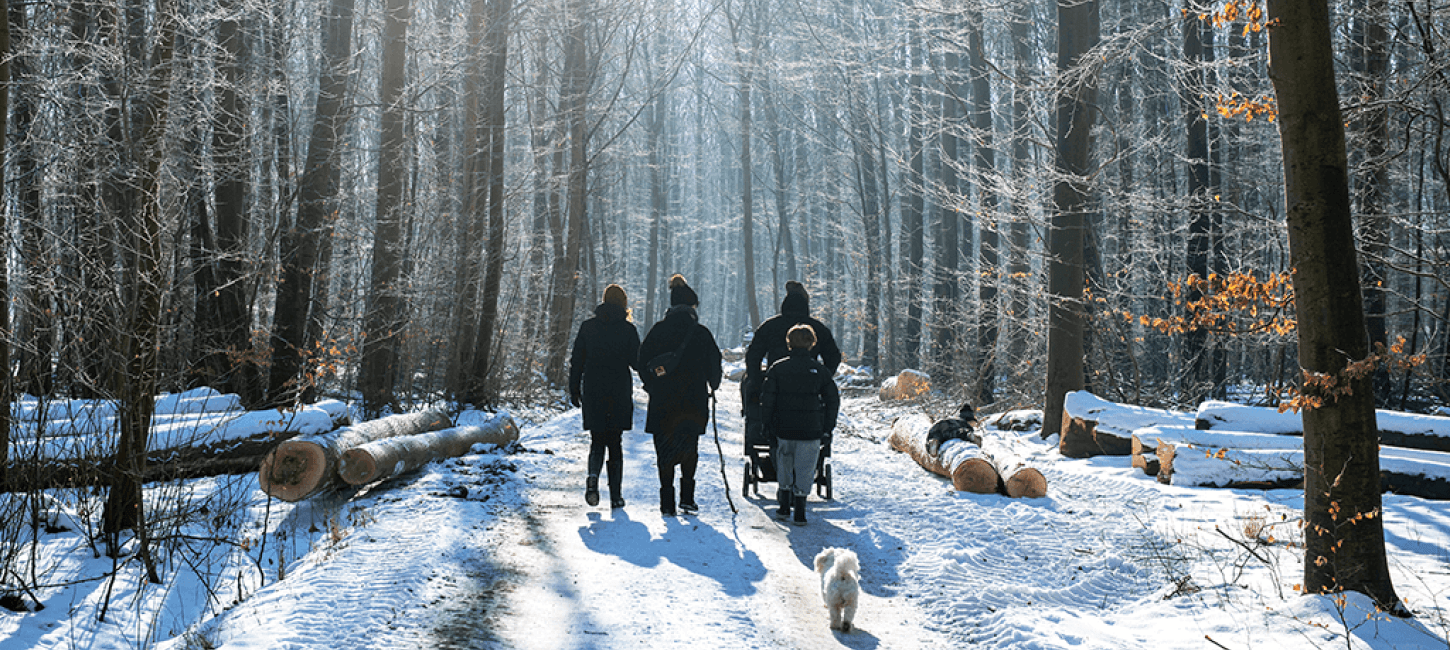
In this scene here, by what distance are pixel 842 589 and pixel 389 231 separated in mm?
11026

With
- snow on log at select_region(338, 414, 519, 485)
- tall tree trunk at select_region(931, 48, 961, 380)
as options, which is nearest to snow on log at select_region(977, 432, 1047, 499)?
snow on log at select_region(338, 414, 519, 485)

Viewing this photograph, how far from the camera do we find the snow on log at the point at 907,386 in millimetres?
18141

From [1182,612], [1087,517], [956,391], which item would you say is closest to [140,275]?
[1182,612]

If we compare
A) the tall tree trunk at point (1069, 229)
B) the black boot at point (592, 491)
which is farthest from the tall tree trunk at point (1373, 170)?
the black boot at point (592, 491)

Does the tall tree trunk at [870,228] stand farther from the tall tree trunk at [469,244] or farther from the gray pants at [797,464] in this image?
the gray pants at [797,464]

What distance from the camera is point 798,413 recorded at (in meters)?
7.73

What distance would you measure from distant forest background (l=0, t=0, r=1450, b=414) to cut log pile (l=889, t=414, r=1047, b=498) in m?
1.95

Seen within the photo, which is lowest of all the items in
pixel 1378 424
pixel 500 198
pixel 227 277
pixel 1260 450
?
pixel 1260 450

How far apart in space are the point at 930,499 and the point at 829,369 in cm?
169

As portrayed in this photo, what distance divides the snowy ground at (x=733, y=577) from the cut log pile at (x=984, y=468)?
23cm

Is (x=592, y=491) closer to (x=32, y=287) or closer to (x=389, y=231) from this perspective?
(x=32, y=287)

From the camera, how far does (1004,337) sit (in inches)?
732

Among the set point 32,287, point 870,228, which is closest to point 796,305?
point 32,287

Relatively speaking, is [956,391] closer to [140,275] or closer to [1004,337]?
[1004,337]
